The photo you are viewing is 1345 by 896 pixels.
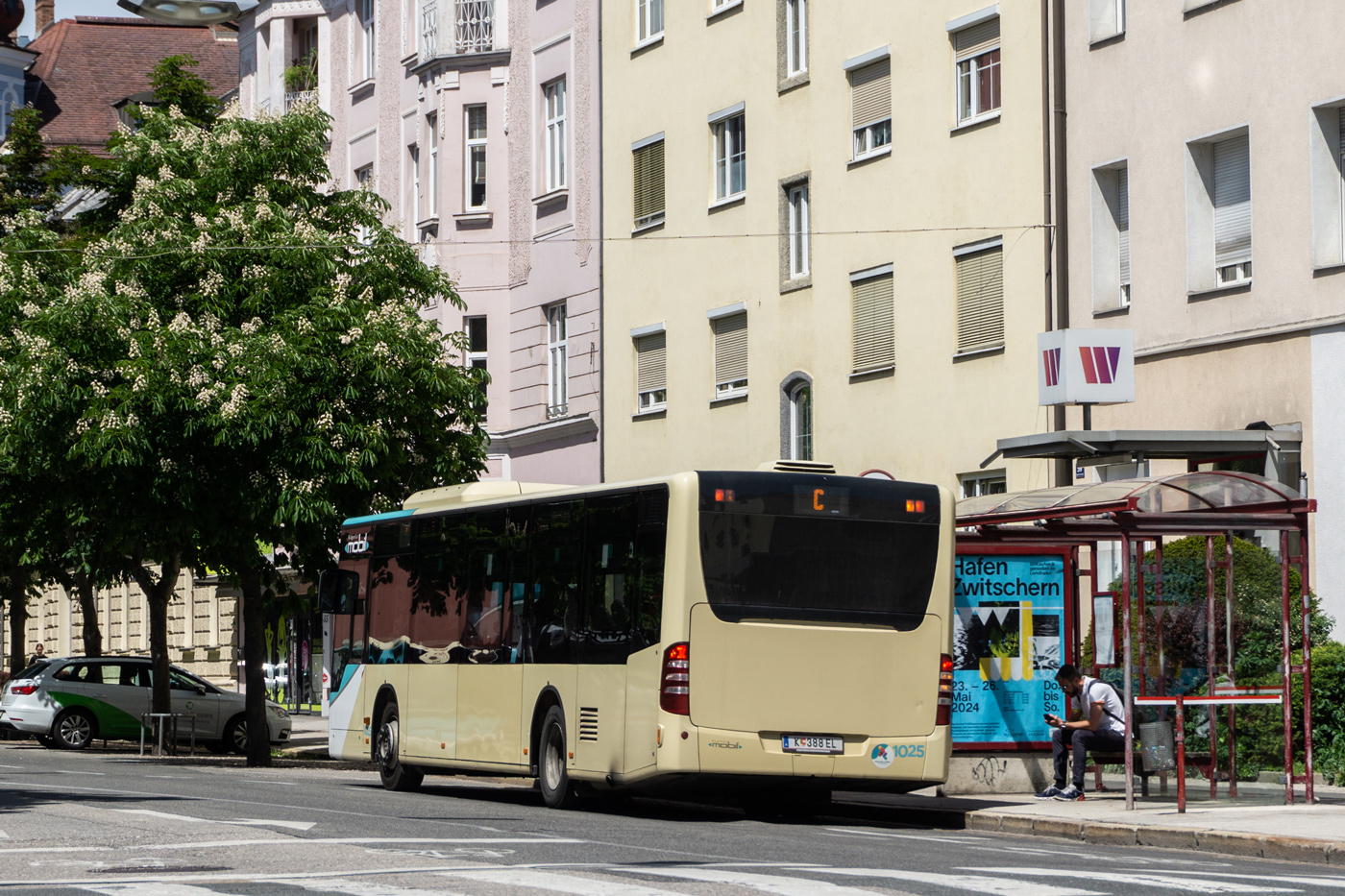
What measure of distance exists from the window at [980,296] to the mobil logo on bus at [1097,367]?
317 centimetres

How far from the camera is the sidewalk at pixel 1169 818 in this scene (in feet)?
48.1

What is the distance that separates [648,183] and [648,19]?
2830 millimetres

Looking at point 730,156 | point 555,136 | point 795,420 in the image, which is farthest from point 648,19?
point 795,420

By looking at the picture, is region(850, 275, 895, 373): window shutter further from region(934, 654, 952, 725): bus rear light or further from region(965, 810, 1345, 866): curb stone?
region(965, 810, 1345, 866): curb stone

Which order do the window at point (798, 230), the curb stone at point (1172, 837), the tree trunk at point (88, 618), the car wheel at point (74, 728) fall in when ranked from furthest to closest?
the tree trunk at point (88, 618), the car wheel at point (74, 728), the window at point (798, 230), the curb stone at point (1172, 837)

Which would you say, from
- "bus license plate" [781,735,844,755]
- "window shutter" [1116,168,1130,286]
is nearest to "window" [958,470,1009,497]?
"window shutter" [1116,168,1130,286]

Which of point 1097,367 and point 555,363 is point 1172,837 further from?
point 555,363

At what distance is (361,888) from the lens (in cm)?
1084

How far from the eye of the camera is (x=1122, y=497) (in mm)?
17109

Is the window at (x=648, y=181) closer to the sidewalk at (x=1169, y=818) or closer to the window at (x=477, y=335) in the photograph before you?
the window at (x=477, y=335)

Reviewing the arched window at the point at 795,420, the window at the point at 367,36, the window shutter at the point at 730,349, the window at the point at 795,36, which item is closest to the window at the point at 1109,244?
the arched window at the point at 795,420

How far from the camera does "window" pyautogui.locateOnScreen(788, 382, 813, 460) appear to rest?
109 ft

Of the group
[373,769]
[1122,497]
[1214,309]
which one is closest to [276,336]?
[373,769]

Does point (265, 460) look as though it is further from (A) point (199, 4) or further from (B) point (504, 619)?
(A) point (199, 4)
